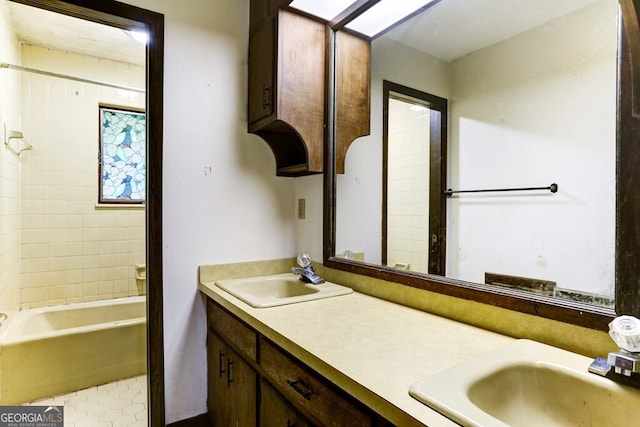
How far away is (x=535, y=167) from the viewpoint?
1.27m

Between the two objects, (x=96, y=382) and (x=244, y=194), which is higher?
(x=244, y=194)

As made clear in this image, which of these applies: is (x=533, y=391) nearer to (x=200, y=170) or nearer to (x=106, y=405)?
(x=200, y=170)

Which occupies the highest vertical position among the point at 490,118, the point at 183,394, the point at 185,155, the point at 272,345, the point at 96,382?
the point at 490,118

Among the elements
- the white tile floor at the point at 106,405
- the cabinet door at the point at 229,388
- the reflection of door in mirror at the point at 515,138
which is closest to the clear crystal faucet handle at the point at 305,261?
the reflection of door in mirror at the point at 515,138

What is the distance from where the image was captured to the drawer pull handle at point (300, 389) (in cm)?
88

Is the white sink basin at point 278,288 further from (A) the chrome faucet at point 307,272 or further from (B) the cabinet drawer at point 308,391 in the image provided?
(B) the cabinet drawer at point 308,391

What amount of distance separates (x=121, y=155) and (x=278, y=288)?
2.17m

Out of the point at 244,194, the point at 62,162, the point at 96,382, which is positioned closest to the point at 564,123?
the point at 244,194

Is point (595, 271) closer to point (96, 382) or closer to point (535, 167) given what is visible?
point (535, 167)

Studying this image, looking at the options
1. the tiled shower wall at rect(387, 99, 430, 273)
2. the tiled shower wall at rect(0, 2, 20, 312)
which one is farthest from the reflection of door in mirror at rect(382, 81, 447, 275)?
the tiled shower wall at rect(0, 2, 20, 312)

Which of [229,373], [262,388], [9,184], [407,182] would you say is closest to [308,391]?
[262,388]

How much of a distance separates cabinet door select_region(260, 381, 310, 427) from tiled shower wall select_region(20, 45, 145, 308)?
241 centimetres

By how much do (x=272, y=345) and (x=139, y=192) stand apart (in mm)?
2570

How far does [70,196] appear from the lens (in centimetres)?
277
